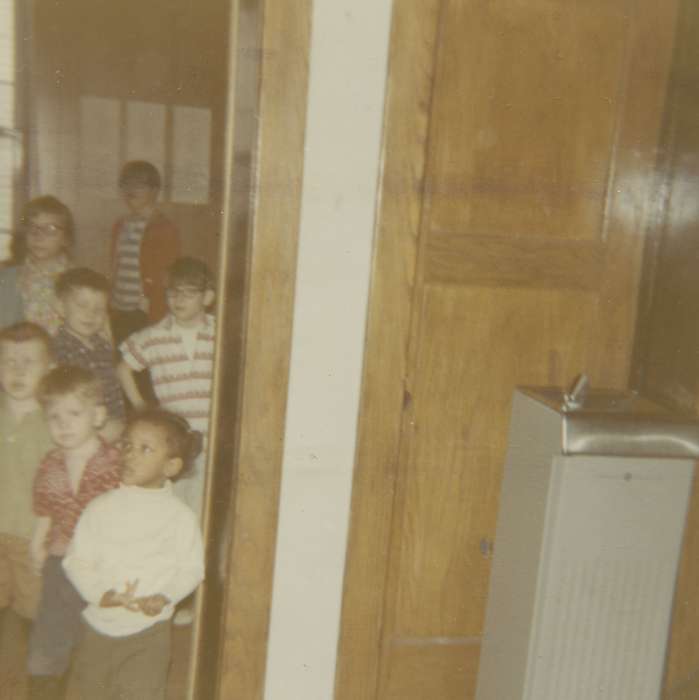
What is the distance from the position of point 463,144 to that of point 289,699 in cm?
123

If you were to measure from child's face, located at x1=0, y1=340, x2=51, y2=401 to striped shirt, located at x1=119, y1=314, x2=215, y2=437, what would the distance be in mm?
157

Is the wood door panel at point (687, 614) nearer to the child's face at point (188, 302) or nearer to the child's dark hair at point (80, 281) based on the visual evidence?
the child's face at point (188, 302)

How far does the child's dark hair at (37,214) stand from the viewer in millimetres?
1717

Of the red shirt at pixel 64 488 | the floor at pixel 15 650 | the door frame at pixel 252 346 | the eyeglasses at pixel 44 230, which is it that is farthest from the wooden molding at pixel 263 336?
the eyeglasses at pixel 44 230

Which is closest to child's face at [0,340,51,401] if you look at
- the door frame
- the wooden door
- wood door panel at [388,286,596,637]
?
the door frame

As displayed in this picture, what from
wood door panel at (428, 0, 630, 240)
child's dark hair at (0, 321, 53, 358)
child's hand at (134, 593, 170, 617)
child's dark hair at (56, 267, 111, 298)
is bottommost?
child's hand at (134, 593, 170, 617)

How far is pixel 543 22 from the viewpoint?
187cm

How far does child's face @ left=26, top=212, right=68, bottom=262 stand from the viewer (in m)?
1.73

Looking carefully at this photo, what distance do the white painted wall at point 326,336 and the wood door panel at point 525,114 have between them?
0.16m

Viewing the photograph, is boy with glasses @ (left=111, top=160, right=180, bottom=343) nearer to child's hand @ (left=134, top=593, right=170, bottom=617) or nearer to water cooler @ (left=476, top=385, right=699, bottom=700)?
child's hand @ (left=134, top=593, right=170, bottom=617)

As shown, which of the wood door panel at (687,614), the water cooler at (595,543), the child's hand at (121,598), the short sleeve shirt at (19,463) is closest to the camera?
the water cooler at (595,543)

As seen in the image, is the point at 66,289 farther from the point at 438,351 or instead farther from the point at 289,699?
the point at 289,699

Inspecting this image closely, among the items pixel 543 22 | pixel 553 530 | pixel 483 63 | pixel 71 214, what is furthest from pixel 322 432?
pixel 543 22

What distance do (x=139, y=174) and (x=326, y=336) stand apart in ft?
1.58
